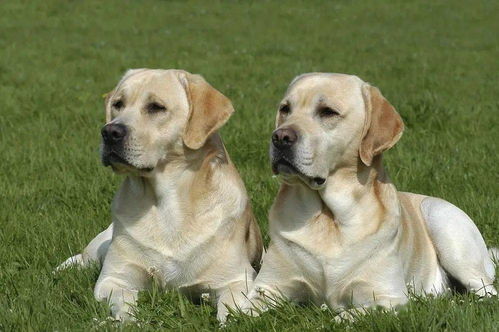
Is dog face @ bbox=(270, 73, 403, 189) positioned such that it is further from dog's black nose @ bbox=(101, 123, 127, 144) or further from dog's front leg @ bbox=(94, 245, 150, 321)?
dog's front leg @ bbox=(94, 245, 150, 321)

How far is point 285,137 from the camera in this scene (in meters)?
4.77

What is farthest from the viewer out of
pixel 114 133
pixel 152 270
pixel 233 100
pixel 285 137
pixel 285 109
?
pixel 233 100

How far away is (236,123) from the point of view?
376 inches

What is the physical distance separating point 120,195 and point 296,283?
1.33 meters

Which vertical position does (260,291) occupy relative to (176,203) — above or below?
below

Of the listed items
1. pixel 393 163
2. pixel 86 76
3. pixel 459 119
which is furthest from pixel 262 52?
pixel 393 163

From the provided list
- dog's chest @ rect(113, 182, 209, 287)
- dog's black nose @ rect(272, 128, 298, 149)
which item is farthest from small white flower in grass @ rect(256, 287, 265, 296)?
dog's black nose @ rect(272, 128, 298, 149)

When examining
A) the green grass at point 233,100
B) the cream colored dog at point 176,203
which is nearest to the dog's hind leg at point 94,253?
the green grass at point 233,100

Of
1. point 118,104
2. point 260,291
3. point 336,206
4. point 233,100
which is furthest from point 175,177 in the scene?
point 233,100

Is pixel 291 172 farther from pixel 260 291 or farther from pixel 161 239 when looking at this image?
pixel 161 239

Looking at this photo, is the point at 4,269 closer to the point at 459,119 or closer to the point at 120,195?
the point at 120,195

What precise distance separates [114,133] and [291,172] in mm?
1117

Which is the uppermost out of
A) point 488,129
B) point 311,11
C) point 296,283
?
point 296,283

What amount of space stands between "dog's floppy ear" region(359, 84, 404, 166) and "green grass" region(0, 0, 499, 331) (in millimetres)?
918
